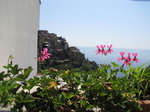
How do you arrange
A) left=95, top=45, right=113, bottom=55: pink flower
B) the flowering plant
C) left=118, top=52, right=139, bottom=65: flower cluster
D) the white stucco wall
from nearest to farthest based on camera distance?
the flowering plant → left=118, top=52, right=139, bottom=65: flower cluster → left=95, top=45, right=113, bottom=55: pink flower → the white stucco wall

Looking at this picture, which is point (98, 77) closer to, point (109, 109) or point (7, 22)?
point (109, 109)

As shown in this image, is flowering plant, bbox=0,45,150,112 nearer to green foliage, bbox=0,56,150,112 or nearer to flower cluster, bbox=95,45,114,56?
green foliage, bbox=0,56,150,112

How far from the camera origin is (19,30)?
10.4 ft

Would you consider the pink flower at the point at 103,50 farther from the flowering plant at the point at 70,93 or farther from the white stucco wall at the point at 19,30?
the white stucco wall at the point at 19,30

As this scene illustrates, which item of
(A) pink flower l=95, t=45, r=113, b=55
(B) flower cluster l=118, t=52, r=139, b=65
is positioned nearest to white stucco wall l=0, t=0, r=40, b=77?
(A) pink flower l=95, t=45, r=113, b=55

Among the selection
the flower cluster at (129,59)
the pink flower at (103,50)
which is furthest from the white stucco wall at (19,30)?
the flower cluster at (129,59)

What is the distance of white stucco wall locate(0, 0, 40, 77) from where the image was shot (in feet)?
7.88

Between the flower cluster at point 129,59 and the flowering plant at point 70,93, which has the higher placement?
the flower cluster at point 129,59

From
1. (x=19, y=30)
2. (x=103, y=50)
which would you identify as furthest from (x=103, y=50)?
(x=19, y=30)

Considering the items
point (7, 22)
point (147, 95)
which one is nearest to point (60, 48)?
point (7, 22)

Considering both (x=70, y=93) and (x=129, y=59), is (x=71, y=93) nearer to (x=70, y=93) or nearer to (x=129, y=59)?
(x=70, y=93)

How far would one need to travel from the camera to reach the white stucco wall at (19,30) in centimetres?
240

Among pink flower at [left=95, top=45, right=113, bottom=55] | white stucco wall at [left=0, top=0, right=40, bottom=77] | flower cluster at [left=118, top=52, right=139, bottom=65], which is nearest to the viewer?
flower cluster at [left=118, top=52, right=139, bottom=65]

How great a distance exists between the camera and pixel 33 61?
167 inches
